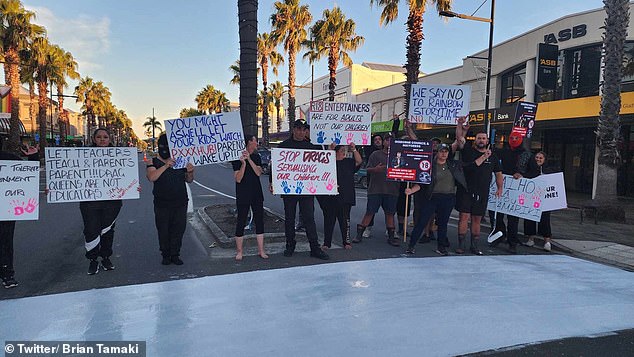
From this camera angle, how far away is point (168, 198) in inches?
208

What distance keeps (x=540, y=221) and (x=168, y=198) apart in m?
6.18

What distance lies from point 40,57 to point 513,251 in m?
37.2

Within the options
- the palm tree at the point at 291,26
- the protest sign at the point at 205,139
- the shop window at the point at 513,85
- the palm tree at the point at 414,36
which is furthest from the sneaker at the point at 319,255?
the palm tree at the point at 291,26

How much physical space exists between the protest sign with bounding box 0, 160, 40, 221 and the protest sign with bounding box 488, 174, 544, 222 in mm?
6961

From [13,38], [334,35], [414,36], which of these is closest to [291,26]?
[334,35]

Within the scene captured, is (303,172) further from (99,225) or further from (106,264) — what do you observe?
(106,264)

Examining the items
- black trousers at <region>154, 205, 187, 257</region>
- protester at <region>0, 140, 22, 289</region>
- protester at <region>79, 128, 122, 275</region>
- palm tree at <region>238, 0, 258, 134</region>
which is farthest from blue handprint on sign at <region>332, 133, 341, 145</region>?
protester at <region>0, 140, 22, 289</region>

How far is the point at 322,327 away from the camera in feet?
11.7

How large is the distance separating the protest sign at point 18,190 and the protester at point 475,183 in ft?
19.5

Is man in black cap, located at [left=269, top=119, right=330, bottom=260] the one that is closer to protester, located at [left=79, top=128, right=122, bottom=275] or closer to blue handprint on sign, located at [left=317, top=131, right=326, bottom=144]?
blue handprint on sign, located at [left=317, top=131, right=326, bottom=144]

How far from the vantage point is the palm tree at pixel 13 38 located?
89.1 feet

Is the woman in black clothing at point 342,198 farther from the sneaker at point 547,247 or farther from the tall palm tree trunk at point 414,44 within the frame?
the tall palm tree trunk at point 414,44

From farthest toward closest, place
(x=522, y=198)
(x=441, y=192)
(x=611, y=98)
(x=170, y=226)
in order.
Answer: (x=611, y=98)
(x=522, y=198)
(x=441, y=192)
(x=170, y=226)

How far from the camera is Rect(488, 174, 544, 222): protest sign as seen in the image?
6754mm
